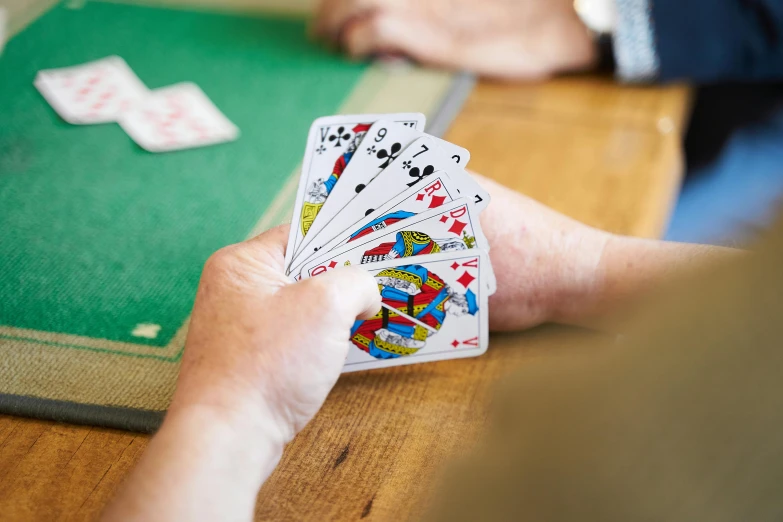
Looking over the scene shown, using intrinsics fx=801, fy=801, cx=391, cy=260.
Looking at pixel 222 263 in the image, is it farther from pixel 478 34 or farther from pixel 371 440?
pixel 478 34

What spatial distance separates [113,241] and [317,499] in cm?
67

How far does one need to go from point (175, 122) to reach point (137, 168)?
18 centimetres

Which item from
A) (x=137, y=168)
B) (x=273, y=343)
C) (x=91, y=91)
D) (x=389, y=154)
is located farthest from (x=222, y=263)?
(x=91, y=91)

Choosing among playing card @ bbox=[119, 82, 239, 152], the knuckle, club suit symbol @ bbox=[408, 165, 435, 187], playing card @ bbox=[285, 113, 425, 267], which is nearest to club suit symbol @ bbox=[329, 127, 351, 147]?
playing card @ bbox=[285, 113, 425, 267]

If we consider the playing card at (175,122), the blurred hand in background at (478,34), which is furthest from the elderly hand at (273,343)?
the blurred hand in background at (478,34)

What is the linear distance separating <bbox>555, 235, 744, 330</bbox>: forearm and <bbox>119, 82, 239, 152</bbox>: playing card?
2.86 ft

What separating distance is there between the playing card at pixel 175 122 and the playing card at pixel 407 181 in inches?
28.6

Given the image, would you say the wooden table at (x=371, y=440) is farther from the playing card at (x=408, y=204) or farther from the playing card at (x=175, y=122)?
the playing card at (x=175, y=122)

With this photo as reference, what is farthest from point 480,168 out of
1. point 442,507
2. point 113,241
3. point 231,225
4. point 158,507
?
point 442,507

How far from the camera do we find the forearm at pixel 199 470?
69cm

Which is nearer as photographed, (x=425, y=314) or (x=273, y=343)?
(x=273, y=343)

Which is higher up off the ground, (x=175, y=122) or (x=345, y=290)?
(x=345, y=290)

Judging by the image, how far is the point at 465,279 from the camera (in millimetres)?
1000

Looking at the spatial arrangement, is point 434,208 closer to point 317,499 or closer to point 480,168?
point 317,499
